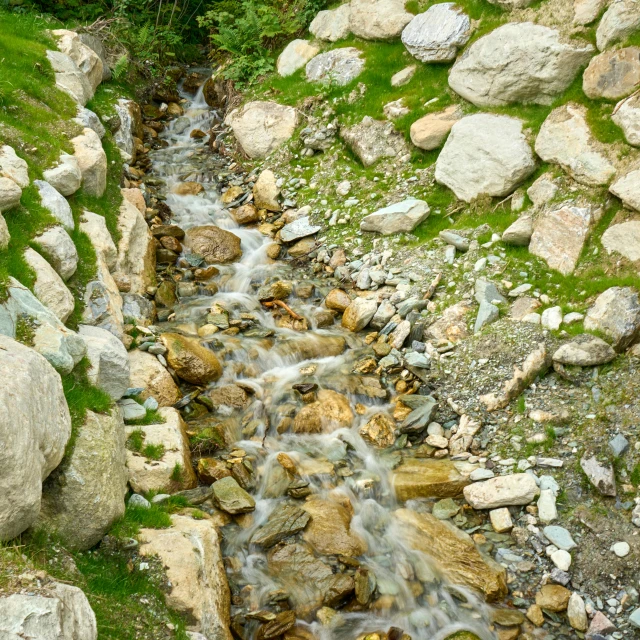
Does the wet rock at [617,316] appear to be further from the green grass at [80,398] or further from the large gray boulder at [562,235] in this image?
the green grass at [80,398]

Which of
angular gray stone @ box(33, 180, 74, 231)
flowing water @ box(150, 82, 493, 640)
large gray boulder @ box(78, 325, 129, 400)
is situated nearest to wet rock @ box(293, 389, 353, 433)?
flowing water @ box(150, 82, 493, 640)

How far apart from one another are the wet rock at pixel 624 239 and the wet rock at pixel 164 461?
6.85 m

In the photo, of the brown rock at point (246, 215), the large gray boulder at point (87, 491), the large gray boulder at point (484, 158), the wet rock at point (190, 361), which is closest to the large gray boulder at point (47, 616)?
the large gray boulder at point (87, 491)

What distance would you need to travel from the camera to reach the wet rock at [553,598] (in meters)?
6.26

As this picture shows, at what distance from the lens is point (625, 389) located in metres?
7.53

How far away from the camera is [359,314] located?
1043 centimetres

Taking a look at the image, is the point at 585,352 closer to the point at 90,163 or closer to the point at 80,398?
the point at 80,398

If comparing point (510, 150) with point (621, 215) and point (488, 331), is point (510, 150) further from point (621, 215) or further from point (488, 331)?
point (488, 331)

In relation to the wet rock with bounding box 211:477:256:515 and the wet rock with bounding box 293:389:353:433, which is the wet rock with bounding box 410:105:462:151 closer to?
the wet rock with bounding box 293:389:353:433

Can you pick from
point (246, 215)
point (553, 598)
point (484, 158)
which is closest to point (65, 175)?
point (246, 215)

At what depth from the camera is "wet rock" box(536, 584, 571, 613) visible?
6.26 m

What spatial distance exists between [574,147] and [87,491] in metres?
9.04

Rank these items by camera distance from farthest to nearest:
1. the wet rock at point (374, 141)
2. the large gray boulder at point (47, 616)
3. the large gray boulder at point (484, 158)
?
the wet rock at point (374, 141) < the large gray boulder at point (484, 158) < the large gray boulder at point (47, 616)

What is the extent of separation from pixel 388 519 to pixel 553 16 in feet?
32.1
